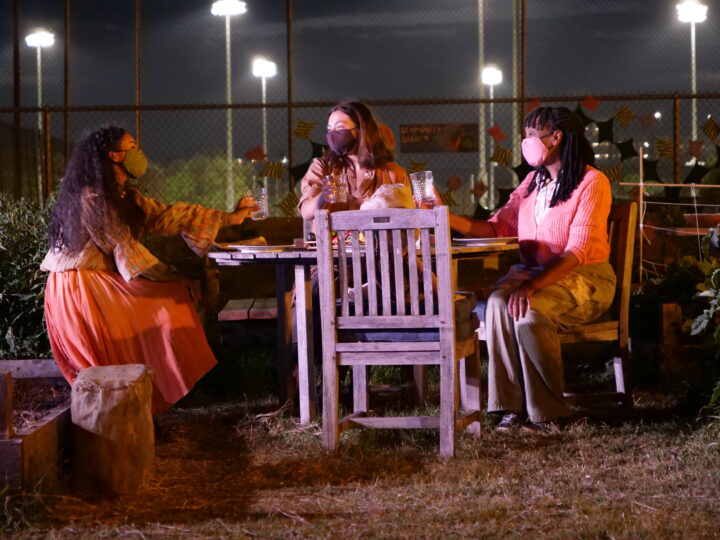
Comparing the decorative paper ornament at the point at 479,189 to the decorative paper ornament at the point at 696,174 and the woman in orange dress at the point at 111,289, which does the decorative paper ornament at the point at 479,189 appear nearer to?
the decorative paper ornament at the point at 696,174

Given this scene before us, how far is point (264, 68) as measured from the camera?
888cm

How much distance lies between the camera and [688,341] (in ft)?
18.9

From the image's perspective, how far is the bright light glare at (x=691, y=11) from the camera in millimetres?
9227

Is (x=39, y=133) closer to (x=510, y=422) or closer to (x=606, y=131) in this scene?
(x=606, y=131)

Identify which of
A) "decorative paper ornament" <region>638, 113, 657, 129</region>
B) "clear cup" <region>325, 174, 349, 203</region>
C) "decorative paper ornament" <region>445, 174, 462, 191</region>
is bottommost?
"clear cup" <region>325, 174, 349, 203</region>

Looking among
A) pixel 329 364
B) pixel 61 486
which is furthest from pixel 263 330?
pixel 61 486

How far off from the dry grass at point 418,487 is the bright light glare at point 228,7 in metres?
5.17

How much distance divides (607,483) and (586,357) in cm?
285

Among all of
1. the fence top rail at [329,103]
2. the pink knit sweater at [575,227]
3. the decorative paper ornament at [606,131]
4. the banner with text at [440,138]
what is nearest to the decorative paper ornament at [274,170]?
the fence top rail at [329,103]

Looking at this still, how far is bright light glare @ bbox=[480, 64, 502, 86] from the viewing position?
8.82 metres

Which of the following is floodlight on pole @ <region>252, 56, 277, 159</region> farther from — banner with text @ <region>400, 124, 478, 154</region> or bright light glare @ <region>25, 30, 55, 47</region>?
bright light glare @ <region>25, 30, 55, 47</region>

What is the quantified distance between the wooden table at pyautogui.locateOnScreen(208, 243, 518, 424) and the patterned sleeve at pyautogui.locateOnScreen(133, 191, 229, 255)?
103 millimetres

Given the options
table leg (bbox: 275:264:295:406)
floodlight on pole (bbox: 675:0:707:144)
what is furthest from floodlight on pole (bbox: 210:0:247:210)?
floodlight on pole (bbox: 675:0:707:144)

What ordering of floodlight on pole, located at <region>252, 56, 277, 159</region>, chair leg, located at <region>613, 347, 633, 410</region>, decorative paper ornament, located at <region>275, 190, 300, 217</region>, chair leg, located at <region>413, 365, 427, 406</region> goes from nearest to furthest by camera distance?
chair leg, located at <region>613, 347, 633, 410</region>
chair leg, located at <region>413, 365, 427, 406</region>
decorative paper ornament, located at <region>275, 190, 300, 217</region>
floodlight on pole, located at <region>252, 56, 277, 159</region>
